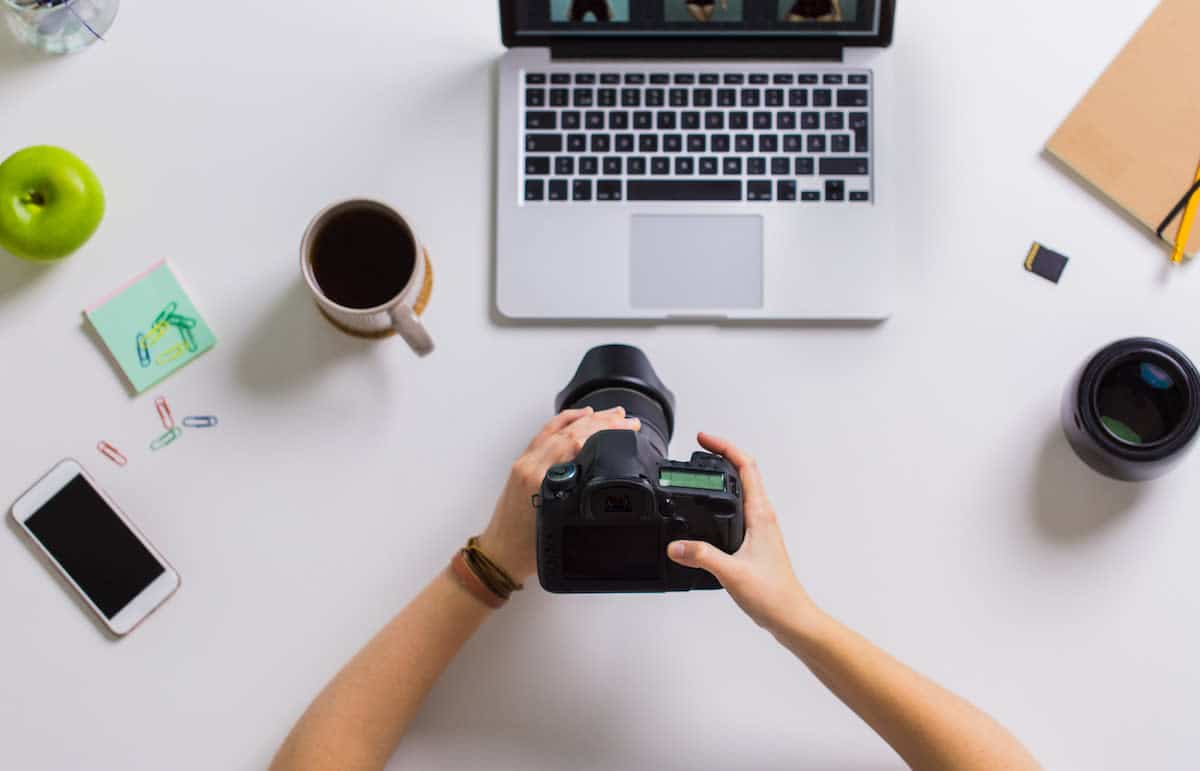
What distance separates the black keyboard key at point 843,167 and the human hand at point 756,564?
0.29m

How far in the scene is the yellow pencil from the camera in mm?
988

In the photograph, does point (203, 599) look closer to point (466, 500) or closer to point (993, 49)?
point (466, 500)

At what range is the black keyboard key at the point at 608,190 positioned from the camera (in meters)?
0.99

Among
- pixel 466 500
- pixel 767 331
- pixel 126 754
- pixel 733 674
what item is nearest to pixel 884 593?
pixel 733 674

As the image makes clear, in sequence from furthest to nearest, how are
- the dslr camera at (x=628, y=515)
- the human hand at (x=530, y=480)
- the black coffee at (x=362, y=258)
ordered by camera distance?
1. the black coffee at (x=362, y=258)
2. the human hand at (x=530, y=480)
3. the dslr camera at (x=628, y=515)

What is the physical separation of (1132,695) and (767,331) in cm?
46

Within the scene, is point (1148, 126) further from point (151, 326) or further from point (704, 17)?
point (151, 326)

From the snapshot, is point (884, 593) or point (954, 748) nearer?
point (954, 748)

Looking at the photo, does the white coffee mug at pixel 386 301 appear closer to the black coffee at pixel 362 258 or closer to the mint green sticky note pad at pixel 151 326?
the black coffee at pixel 362 258

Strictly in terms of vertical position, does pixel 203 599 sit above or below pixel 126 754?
above

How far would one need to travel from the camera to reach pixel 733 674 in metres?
0.97

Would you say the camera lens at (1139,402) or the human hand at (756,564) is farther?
the camera lens at (1139,402)

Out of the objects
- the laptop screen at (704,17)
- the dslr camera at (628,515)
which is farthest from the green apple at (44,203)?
the dslr camera at (628,515)

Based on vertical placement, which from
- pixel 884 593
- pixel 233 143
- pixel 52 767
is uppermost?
pixel 233 143
